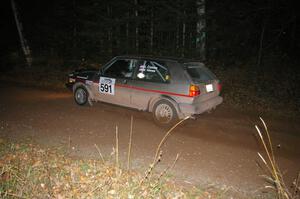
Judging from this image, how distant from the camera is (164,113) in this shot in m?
8.05

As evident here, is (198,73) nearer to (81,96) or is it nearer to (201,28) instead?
(81,96)

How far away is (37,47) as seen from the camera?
26.1 m

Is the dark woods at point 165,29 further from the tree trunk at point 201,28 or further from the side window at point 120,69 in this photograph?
the side window at point 120,69

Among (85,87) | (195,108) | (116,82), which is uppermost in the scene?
(116,82)

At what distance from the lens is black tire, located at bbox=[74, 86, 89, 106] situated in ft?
31.8

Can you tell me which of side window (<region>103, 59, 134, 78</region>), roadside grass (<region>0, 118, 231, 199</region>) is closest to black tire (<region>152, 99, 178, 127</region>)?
side window (<region>103, 59, 134, 78</region>)

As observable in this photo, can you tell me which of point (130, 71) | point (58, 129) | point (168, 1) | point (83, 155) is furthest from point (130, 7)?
point (83, 155)

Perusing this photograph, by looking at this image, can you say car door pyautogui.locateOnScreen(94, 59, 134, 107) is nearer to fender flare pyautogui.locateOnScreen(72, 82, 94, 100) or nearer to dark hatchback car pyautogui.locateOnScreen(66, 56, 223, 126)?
dark hatchback car pyautogui.locateOnScreen(66, 56, 223, 126)

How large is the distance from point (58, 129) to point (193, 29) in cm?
1259

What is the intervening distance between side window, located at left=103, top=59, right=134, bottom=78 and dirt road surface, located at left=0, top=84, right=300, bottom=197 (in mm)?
1266

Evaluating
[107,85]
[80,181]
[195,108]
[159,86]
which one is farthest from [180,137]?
[80,181]

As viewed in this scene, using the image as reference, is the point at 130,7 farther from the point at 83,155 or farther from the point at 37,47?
the point at 83,155

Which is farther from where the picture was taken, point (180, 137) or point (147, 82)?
point (147, 82)

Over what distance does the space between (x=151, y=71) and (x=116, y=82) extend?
4.02 ft
